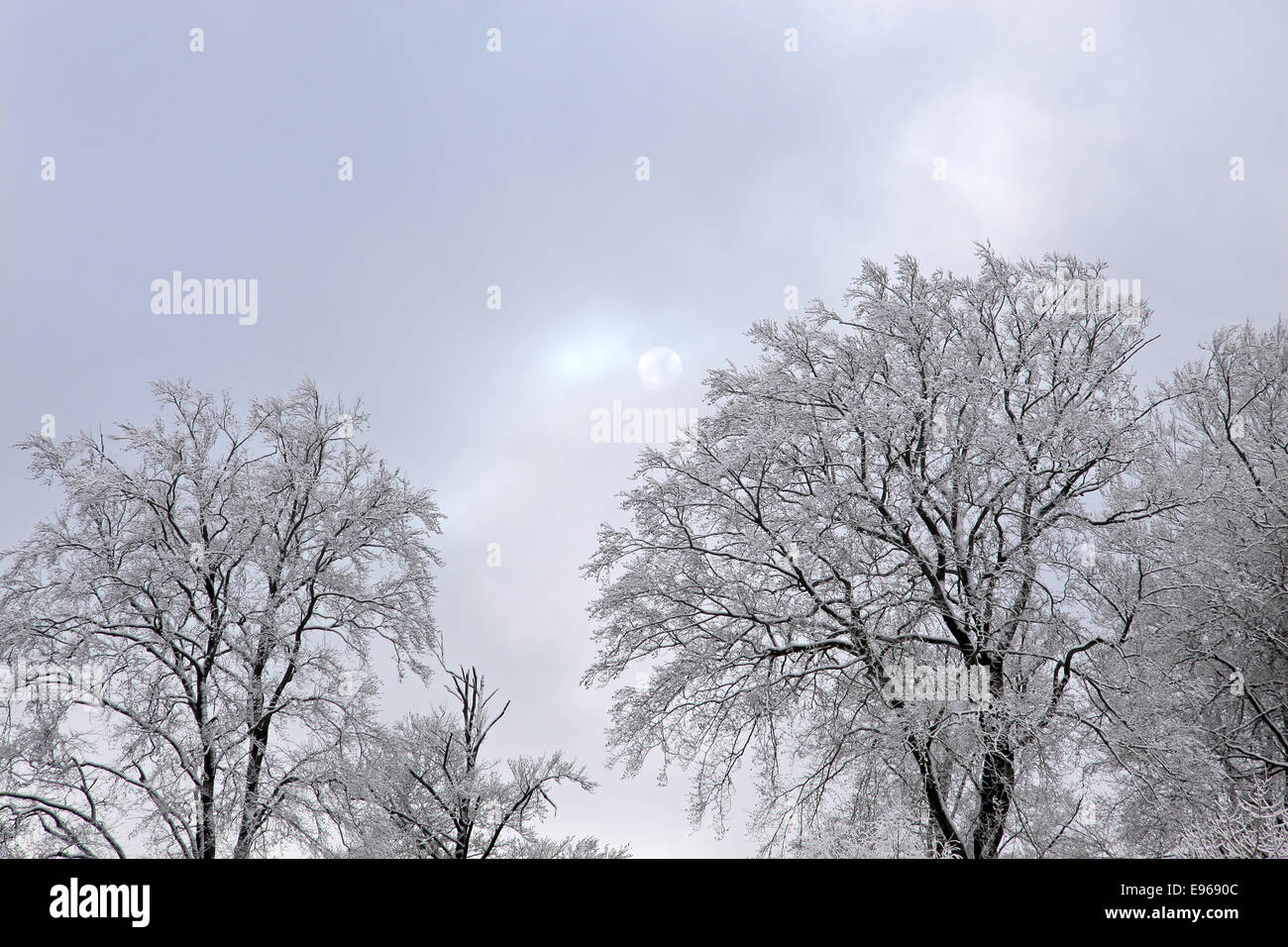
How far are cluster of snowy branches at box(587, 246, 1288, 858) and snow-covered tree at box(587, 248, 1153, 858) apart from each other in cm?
5

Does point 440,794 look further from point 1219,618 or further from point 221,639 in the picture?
point 1219,618

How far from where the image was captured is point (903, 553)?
14891mm

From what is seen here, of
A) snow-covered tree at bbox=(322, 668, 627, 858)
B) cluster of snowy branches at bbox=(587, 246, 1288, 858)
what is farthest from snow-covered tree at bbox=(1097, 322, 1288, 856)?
snow-covered tree at bbox=(322, 668, 627, 858)

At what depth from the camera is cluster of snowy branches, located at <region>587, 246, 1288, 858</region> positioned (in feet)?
42.8

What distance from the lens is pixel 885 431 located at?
13.4 m

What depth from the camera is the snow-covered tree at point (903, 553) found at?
13.3 m

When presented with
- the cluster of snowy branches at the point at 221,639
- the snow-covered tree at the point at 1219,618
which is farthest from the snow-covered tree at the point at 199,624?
the snow-covered tree at the point at 1219,618

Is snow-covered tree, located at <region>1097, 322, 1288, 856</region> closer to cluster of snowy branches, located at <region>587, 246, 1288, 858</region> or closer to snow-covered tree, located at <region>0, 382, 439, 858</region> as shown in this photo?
cluster of snowy branches, located at <region>587, 246, 1288, 858</region>

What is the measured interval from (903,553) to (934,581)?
→ 4.31ft

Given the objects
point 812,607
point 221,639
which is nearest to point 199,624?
point 221,639

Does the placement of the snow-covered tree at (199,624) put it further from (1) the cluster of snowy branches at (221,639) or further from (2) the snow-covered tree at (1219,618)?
(2) the snow-covered tree at (1219,618)

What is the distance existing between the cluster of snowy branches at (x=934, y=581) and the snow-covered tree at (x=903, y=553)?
0.05 metres

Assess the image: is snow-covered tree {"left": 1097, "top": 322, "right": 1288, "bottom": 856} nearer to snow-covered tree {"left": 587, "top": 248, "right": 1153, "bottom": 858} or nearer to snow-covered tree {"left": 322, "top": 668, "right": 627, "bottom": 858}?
snow-covered tree {"left": 587, "top": 248, "right": 1153, "bottom": 858}
